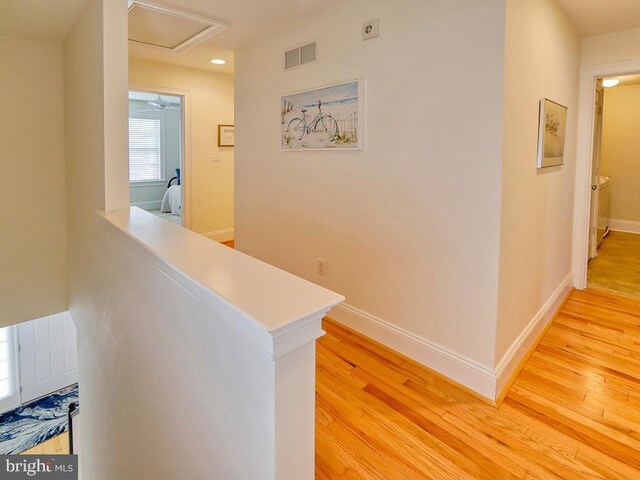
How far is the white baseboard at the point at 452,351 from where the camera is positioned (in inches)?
78.2

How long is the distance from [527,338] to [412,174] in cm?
124

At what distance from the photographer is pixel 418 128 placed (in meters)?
2.13

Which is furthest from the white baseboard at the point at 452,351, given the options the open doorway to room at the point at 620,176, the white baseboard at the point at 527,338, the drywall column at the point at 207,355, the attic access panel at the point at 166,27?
the open doorway to room at the point at 620,176

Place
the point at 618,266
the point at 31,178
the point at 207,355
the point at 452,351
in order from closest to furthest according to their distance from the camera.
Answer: the point at 207,355, the point at 452,351, the point at 31,178, the point at 618,266

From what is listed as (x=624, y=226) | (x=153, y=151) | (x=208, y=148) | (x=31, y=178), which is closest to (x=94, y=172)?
(x=31, y=178)

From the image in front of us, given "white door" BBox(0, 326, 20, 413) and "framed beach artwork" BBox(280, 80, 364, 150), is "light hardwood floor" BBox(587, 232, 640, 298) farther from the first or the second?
"white door" BBox(0, 326, 20, 413)

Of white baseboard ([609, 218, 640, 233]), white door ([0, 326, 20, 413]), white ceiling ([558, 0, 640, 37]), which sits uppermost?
white ceiling ([558, 0, 640, 37])

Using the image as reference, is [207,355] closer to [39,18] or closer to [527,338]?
[527,338]

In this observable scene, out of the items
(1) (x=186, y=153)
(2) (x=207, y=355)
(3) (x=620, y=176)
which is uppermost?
(1) (x=186, y=153)

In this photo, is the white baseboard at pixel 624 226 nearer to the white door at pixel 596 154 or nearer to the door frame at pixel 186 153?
the white door at pixel 596 154

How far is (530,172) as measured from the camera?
7.18 feet

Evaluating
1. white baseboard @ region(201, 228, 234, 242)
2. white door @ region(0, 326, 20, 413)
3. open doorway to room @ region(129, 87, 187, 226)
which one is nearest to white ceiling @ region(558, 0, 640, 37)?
white baseboard @ region(201, 228, 234, 242)

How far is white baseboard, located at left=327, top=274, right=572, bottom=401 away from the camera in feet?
6.52

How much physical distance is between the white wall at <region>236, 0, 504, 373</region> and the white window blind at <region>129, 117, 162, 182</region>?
5.79m
